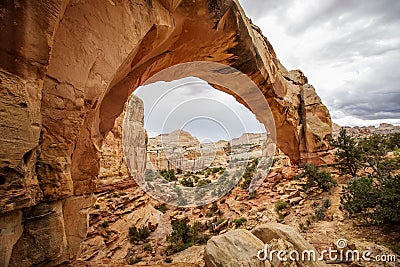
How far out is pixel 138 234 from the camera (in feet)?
27.5

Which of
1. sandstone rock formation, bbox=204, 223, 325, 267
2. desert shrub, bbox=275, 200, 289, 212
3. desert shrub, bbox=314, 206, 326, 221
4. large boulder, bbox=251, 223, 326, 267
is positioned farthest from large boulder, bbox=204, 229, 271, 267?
desert shrub, bbox=275, 200, 289, 212

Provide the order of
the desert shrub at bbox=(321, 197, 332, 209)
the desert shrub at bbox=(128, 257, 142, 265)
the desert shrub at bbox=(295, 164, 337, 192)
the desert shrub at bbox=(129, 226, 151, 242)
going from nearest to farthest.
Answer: the desert shrub at bbox=(128, 257, 142, 265) → the desert shrub at bbox=(321, 197, 332, 209) → the desert shrub at bbox=(129, 226, 151, 242) → the desert shrub at bbox=(295, 164, 337, 192)

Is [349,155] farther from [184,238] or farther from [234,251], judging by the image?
[234,251]

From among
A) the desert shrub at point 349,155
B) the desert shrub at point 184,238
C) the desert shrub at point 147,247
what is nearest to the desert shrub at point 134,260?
the desert shrub at point 147,247

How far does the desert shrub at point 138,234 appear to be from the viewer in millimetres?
8189

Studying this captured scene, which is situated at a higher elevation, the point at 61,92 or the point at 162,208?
the point at 61,92

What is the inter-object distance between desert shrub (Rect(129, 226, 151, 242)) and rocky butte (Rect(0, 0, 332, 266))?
227 inches

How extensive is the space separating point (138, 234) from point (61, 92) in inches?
308

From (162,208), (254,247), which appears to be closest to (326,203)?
(254,247)

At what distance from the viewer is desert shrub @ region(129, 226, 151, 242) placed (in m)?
8.19

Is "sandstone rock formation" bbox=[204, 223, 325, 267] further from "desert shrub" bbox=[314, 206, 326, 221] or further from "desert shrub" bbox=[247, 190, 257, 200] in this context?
"desert shrub" bbox=[247, 190, 257, 200]

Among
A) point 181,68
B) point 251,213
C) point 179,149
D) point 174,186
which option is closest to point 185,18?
point 181,68

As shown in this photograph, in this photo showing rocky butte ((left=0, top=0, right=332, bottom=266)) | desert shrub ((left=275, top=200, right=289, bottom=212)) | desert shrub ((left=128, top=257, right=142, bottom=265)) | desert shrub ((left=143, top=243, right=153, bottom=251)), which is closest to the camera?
rocky butte ((left=0, top=0, right=332, bottom=266))

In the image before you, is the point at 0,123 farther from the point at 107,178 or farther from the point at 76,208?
the point at 107,178
